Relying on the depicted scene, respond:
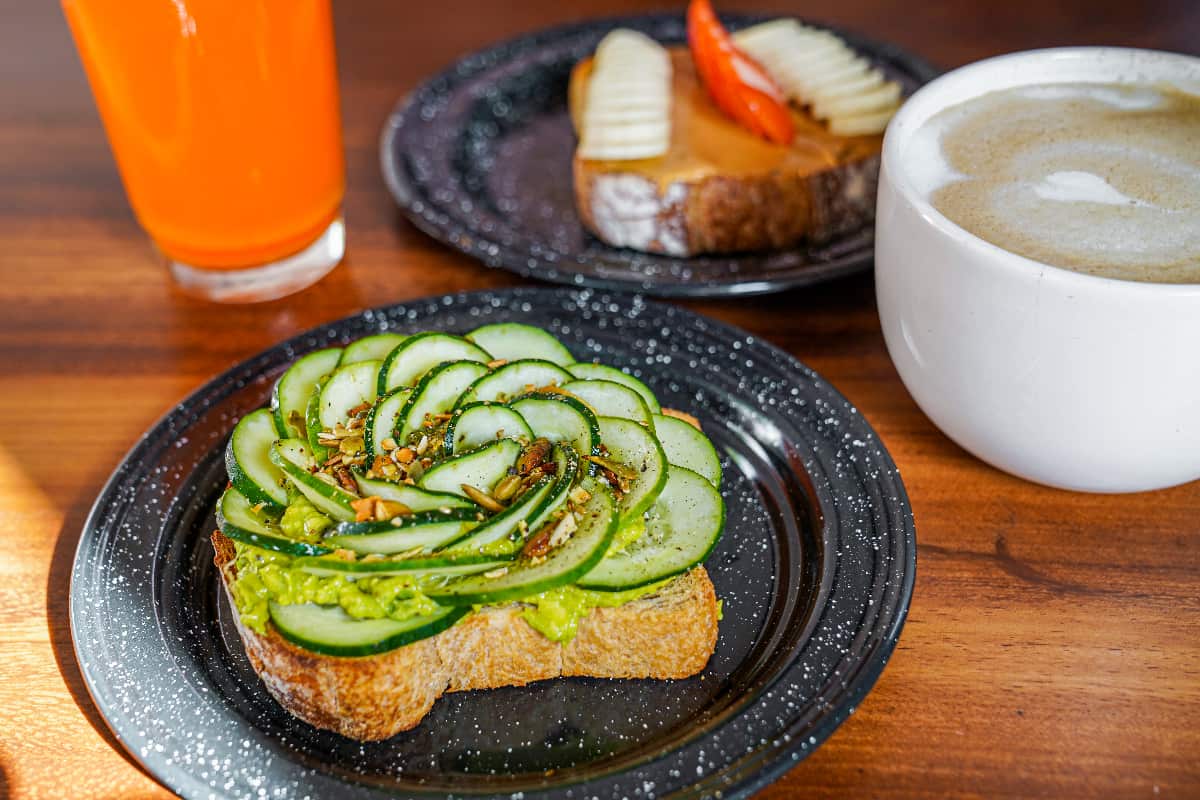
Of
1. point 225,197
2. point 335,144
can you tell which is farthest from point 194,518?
point 335,144

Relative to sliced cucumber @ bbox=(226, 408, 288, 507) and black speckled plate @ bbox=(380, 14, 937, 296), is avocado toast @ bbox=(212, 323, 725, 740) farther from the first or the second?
black speckled plate @ bbox=(380, 14, 937, 296)

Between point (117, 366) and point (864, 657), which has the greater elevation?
point (864, 657)

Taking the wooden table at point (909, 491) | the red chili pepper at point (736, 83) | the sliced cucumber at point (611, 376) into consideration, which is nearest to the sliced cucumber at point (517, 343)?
the sliced cucumber at point (611, 376)

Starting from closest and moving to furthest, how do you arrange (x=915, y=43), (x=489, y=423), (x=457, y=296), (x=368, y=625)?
(x=368, y=625) < (x=489, y=423) < (x=457, y=296) < (x=915, y=43)

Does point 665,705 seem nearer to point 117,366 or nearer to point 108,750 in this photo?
point 108,750

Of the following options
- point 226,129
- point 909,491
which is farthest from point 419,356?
point 909,491

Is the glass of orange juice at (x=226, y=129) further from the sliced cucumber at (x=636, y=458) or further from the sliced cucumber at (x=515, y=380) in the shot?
the sliced cucumber at (x=636, y=458)

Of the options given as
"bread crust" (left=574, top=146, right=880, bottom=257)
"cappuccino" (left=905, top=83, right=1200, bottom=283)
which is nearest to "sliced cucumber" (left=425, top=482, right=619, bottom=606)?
"cappuccino" (left=905, top=83, right=1200, bottom=283)
